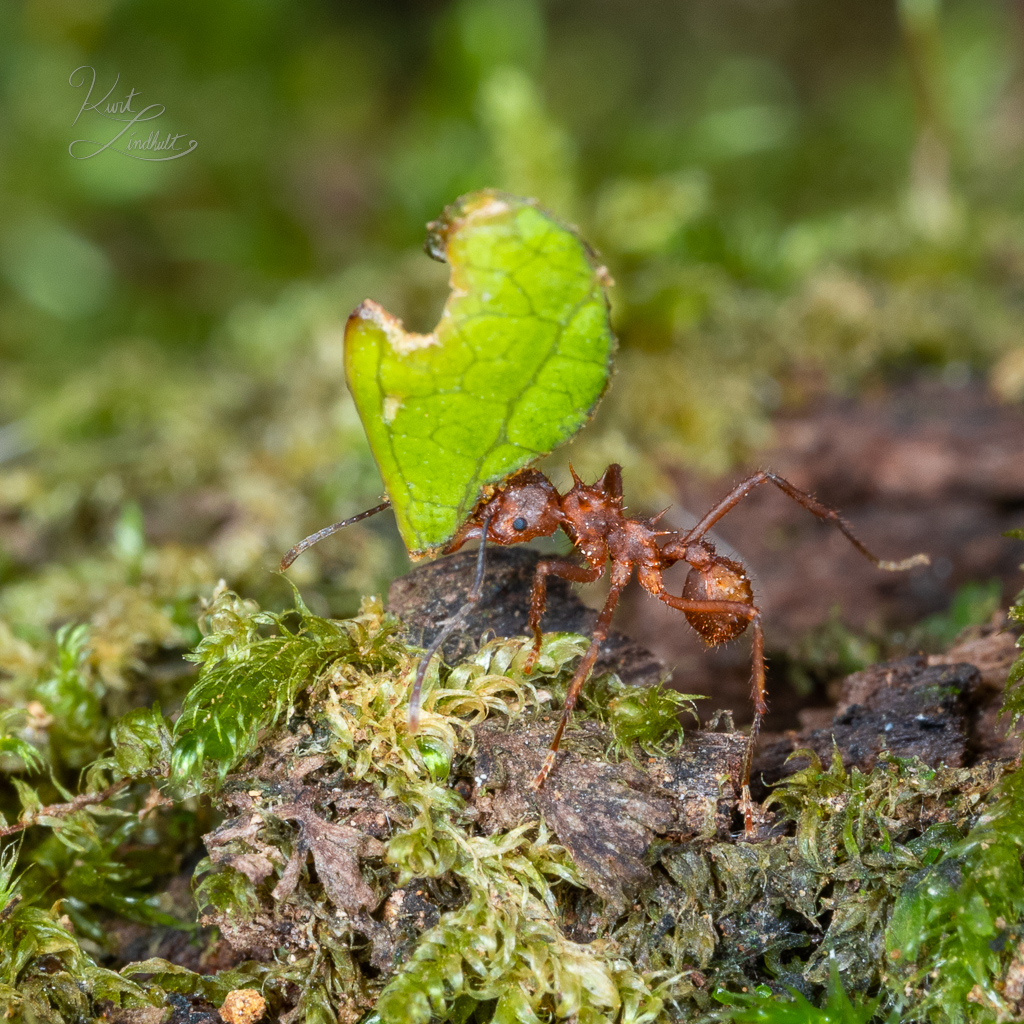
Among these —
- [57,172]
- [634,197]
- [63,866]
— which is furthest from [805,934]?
[57,172]

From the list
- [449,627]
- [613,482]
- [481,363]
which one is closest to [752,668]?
[613,482]

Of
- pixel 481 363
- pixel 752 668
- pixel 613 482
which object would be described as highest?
pixel 481 363

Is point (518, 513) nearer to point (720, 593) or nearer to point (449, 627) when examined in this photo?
point (449, 627)

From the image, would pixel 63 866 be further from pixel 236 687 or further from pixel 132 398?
pixel 132 398

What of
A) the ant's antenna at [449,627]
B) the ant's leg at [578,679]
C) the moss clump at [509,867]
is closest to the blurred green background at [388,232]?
the moss clump at [509,867]

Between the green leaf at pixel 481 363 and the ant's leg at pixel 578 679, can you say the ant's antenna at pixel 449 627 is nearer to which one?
the green leaf at pixel 481 363

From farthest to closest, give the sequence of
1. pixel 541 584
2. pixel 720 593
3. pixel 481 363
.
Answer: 1. pixel 720 593
2. pixel 541 584
3. pixel 481 363

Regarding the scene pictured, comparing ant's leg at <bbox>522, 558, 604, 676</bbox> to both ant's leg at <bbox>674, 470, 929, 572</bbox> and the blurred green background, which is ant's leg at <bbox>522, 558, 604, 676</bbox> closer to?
ant's leg at <bbox>674, 470, 929, 572</bbox>

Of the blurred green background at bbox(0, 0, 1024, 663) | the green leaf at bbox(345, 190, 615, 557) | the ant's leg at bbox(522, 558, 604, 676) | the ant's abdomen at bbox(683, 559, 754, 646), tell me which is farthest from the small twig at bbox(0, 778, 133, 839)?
the ant's abdomen at bbox(683, 559, 754, 646)
